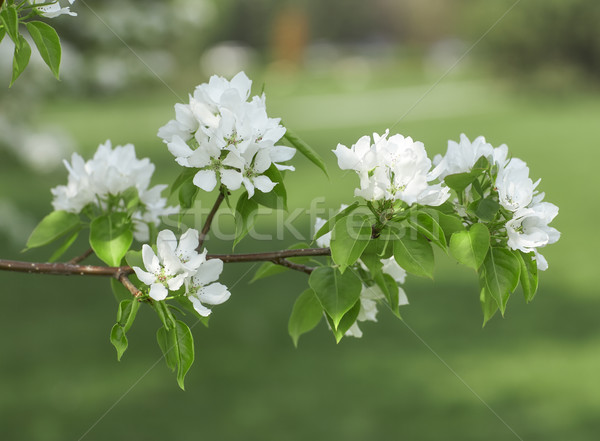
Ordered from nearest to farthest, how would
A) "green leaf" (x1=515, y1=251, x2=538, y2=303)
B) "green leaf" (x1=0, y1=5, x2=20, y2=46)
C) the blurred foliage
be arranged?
"green leaf" (x1=0, y1=5, x2=20, y2=46), "green leaf" (x1=515, y1=251, x2=538, y2=303), the blurred foliage

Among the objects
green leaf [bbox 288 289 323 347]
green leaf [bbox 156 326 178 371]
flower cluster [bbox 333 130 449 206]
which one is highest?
flower cluster [bbox 333 130 449 206]

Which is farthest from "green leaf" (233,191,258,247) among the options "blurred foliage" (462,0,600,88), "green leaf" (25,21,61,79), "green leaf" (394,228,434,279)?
"blurred foliage" (462,0,600,88)

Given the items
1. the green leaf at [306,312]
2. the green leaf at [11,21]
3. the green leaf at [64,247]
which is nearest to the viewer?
the green leaf at [11,21]

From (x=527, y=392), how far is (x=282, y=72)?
2972 cm

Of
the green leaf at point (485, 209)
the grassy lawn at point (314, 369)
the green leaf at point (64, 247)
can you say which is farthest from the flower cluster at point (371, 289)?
the grassy lawn at point (314, 369)

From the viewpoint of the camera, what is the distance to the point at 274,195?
1262mm

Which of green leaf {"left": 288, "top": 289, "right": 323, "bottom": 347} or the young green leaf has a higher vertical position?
the young green leaf

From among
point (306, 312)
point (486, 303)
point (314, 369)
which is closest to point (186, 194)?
point (306, 312)

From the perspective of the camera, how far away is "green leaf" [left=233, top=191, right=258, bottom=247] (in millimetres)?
1251

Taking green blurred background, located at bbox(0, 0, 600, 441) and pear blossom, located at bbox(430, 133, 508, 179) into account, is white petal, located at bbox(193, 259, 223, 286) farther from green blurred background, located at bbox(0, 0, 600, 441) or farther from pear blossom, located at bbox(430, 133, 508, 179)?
pear blossom, located at bbox(430, 133, 508, 179)

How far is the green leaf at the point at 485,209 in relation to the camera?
1.19 meters

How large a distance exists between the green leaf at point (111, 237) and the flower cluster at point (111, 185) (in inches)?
2.5

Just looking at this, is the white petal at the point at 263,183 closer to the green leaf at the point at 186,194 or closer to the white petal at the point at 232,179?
the white petal at the point at 232,179

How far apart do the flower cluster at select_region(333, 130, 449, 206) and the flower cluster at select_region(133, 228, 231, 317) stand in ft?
0.88
